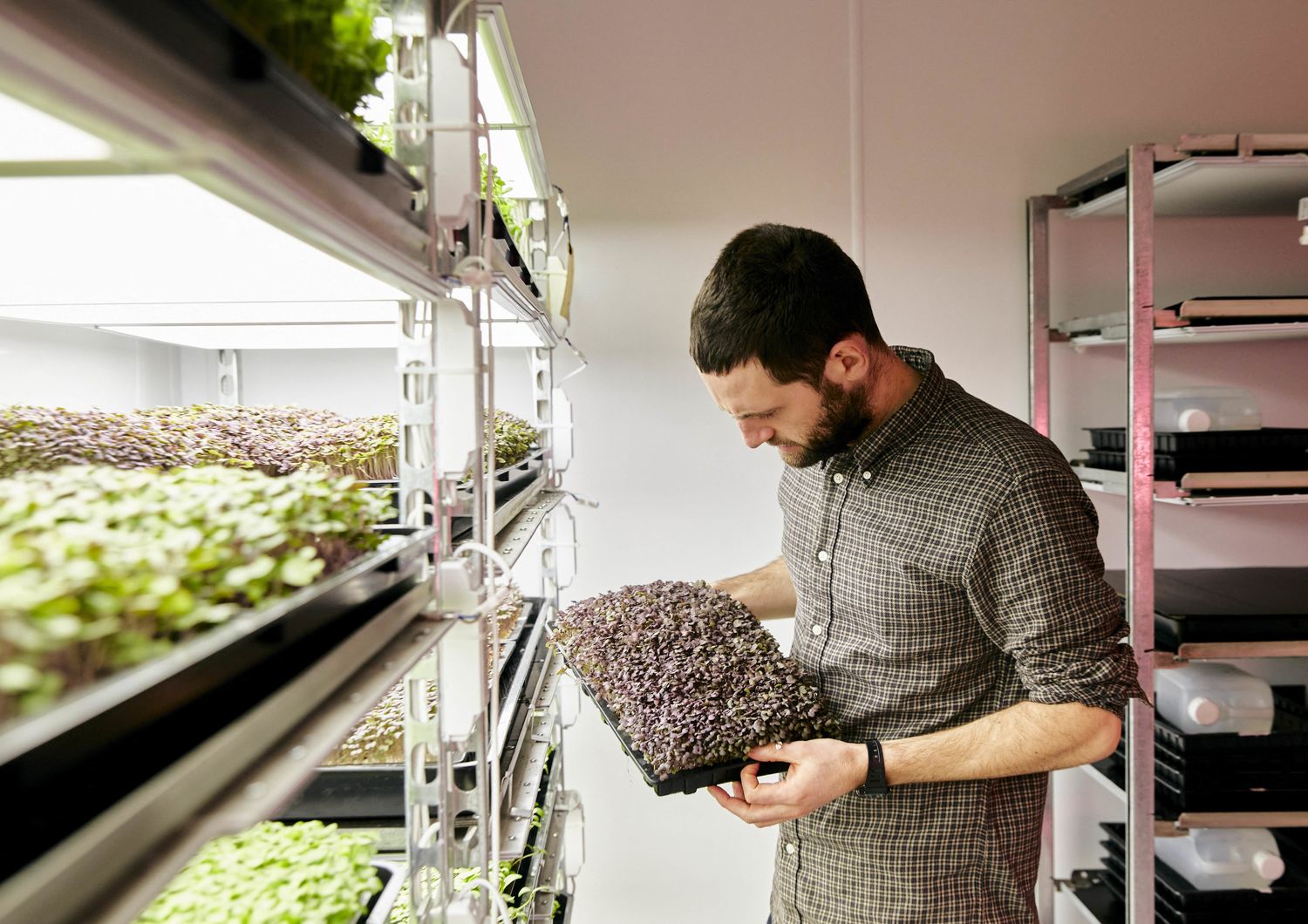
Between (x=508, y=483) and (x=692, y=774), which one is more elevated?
(x=508, y=483)

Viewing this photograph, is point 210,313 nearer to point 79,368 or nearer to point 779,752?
point 79,368

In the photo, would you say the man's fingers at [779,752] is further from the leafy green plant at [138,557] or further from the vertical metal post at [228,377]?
the vertical metal post at [228,377]

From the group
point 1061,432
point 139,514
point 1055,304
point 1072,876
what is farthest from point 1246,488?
point 139,514

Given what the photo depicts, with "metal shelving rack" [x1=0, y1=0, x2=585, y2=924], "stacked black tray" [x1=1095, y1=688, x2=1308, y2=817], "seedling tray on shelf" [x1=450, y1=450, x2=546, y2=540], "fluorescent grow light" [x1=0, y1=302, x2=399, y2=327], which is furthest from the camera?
"stacked black tray" [x1=1095, y1=688, x2=1308, y2=817]

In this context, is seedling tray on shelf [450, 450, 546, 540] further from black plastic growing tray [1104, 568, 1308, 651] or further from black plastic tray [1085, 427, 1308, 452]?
black plastic tray [1085, 427, 1308, 452]

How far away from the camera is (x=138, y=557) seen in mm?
486

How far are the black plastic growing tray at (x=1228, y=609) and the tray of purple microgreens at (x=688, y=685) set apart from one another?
101cm

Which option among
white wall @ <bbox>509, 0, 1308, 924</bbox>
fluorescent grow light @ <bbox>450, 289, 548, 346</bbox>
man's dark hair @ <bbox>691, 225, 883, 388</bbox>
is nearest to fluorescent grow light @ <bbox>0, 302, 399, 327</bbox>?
fluorescent grow light @ <bbox>450, 289, 548, 346</bbox>

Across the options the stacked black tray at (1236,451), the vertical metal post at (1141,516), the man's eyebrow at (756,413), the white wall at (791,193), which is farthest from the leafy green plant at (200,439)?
→ the stacked black tray at (1236,451)

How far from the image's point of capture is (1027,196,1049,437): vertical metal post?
2664mm

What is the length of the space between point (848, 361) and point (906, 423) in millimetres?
177

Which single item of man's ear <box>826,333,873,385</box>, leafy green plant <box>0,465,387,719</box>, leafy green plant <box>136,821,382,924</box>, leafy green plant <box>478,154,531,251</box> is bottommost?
leafy green plant <box>136,821,382,924</box>

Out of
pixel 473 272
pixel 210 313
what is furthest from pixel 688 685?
pixel 210 313

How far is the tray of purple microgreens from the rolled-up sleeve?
348mm
